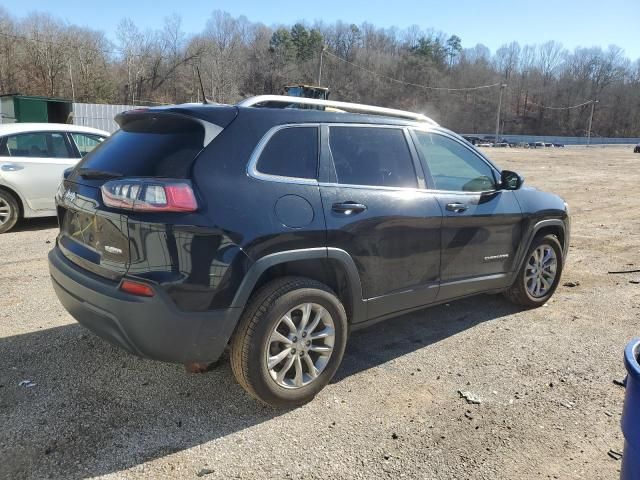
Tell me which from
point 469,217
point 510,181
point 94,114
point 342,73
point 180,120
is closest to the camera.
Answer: point 180,120

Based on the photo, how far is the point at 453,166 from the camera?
172 inches

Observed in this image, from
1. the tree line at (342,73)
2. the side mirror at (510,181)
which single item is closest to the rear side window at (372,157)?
the side mirror at (510,181)

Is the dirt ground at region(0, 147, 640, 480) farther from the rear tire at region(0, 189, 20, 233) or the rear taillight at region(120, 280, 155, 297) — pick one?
the rear tire at region(0, 189, 20, 233)

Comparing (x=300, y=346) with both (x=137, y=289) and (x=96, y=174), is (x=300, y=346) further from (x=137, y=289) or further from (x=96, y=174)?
(x=96, y=174)

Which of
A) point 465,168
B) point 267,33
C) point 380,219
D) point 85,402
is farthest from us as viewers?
point 267,33

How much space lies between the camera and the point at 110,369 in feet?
11.9

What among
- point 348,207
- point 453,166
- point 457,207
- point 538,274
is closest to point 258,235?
point 348,207

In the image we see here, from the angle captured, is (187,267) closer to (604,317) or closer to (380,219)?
(380,219)

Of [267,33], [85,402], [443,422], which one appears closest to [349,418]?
[443,422]

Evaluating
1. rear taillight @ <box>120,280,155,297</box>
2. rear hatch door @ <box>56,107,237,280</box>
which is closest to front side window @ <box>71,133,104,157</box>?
rear hatch door @ <box>56,107,237,280</box>

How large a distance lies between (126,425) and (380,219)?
2005mm

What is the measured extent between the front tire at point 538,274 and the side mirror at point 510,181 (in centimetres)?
65

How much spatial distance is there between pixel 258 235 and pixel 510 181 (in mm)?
2713

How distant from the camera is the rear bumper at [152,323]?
273cm
